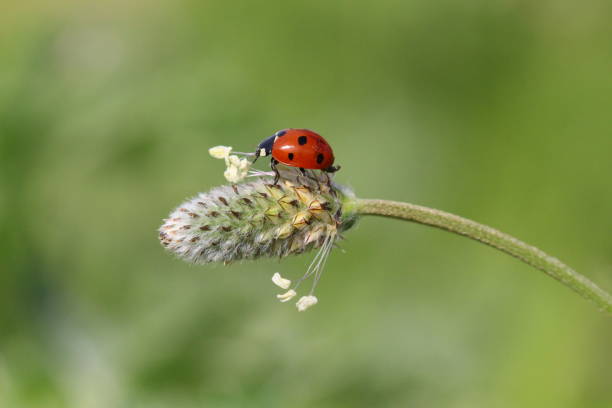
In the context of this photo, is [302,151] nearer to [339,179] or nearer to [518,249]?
[518,249]

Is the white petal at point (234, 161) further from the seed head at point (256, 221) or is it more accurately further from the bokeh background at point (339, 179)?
the bokeh background at point (339, 179)

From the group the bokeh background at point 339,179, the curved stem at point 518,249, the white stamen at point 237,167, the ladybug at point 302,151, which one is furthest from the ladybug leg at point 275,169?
the bokeh background at point 339,179

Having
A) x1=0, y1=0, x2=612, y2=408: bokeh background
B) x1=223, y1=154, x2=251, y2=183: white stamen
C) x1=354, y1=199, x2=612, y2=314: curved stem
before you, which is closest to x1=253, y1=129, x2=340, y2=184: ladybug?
x1=223, y1=154, x2=251, y2=183: white stamen

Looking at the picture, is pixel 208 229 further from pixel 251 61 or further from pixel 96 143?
pixel 251 61

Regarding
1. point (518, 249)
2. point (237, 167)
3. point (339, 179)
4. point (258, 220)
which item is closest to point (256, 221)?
point (258, 220)

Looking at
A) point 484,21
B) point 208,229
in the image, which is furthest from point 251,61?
point 208,229

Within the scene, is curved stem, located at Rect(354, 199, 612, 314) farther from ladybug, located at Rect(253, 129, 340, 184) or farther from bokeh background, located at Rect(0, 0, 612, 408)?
bokeh background, located at Rect(0, 0, 612, 408)
